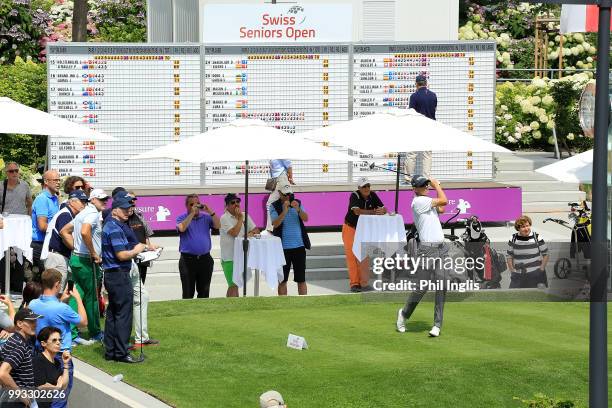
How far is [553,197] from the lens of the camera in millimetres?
25859

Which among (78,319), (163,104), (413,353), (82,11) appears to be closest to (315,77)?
(163,104)

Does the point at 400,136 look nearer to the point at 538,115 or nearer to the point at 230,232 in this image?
the point at 230,232

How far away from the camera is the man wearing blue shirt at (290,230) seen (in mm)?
19422

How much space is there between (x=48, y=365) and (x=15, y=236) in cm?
575

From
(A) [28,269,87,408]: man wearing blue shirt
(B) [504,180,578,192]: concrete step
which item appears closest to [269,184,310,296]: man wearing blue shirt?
(A) [28,269,87,408]: man wearing blue shirt

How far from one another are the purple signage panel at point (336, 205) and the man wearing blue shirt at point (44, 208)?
4.54 metres

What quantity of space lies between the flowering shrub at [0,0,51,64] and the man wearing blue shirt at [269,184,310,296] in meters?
16.0

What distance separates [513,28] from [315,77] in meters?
15.0

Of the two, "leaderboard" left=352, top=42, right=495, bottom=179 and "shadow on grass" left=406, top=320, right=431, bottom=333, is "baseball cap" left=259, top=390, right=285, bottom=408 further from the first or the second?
"leaderboard" left=352, top=42, right=495, bottom=179

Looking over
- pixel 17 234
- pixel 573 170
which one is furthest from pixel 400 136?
pixel 573 170

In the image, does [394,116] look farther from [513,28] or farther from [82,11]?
[513,28]

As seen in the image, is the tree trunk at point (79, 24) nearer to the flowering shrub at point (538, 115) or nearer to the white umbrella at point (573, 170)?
the flowering shrub at point (538, 115)

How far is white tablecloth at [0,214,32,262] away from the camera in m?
17.8

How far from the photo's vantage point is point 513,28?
3794 centimetres
